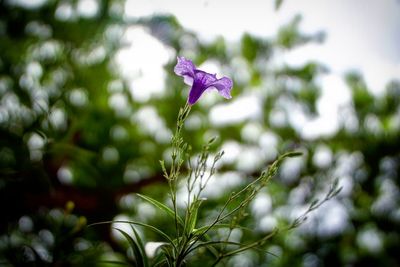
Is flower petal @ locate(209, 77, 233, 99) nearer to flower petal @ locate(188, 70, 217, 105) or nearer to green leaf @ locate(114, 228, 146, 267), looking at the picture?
flower petal @ locate(188, 70, 217, 105)

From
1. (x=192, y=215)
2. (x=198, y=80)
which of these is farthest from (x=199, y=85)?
(x=192, y=215)

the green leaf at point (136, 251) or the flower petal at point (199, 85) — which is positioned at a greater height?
the flower petal at point (199, 85)

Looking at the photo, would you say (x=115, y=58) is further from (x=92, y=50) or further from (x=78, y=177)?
(x=78, y=177)

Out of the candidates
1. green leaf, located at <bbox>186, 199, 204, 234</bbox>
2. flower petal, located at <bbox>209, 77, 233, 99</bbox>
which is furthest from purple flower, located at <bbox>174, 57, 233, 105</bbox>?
green leaf, located at <bbox>186, 199, 204, 234</bbox>

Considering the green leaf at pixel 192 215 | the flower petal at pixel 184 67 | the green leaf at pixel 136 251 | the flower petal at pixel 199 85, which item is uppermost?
the flower petal at pixel 184 67

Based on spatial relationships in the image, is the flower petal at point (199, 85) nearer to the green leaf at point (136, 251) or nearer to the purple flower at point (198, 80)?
the purple flower at point (198, 80)

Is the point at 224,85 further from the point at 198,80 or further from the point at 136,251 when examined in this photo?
the point at 136,251

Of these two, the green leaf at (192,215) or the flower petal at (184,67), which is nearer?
the green leaf at (192,215)

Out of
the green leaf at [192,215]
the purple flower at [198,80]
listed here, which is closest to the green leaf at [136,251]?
the green leaf at [192,215]

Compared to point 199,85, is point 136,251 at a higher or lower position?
lower
